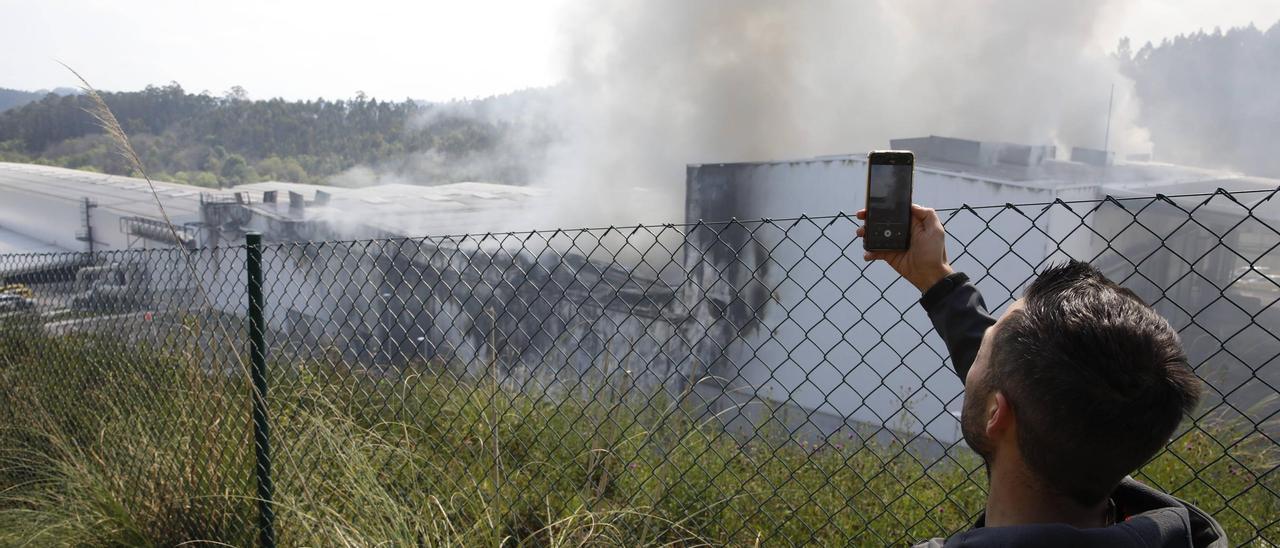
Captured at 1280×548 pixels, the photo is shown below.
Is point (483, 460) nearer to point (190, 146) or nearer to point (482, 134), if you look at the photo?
point (482, 134)

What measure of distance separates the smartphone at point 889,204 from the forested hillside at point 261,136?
4429 cm

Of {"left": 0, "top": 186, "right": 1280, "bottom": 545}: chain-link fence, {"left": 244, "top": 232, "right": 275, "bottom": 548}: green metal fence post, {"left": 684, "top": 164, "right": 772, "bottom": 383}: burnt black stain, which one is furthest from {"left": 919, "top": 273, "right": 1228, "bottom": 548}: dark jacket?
{"left": 684, "top": 164, "right": 772, "bottom": 383}: burnt black stain

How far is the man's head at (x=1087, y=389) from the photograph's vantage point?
94cm

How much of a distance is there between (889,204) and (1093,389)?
670 millimetres

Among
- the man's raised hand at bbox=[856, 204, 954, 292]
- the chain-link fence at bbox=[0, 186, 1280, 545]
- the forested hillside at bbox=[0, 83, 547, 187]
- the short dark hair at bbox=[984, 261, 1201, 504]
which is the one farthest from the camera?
the forested hillside at bbox=[0, 83, 547, 187]

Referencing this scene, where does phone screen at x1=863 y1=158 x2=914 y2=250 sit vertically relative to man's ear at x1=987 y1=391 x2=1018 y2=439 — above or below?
above

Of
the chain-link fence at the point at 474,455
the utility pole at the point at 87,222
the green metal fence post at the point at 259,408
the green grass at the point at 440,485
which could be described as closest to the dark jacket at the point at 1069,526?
the chain-link fence at the point at 474,455

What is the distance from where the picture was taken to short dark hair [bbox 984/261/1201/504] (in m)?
0.94

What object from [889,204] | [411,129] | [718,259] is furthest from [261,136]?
[889,204]

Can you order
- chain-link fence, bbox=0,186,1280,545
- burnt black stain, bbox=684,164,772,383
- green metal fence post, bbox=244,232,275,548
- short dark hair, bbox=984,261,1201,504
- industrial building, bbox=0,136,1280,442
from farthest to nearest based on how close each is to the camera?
1. burnt black stain, bbox=684,164,772,383
2. industrial building, bbox=0,136,1280,442
3. green metal fence post, bbox=244,232,275,548
4. chain-link fence, bbox=0,186,1280,545
5. short dark hair, bbox=984,261,1201,504

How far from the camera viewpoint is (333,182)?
165 feet

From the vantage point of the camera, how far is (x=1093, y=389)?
3.07ft

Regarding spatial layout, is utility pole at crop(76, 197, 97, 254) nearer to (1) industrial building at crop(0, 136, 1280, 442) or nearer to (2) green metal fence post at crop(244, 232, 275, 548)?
(1) industrial building at crop(0, 136, 1280, 442)

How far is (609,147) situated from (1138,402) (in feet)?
83.5
